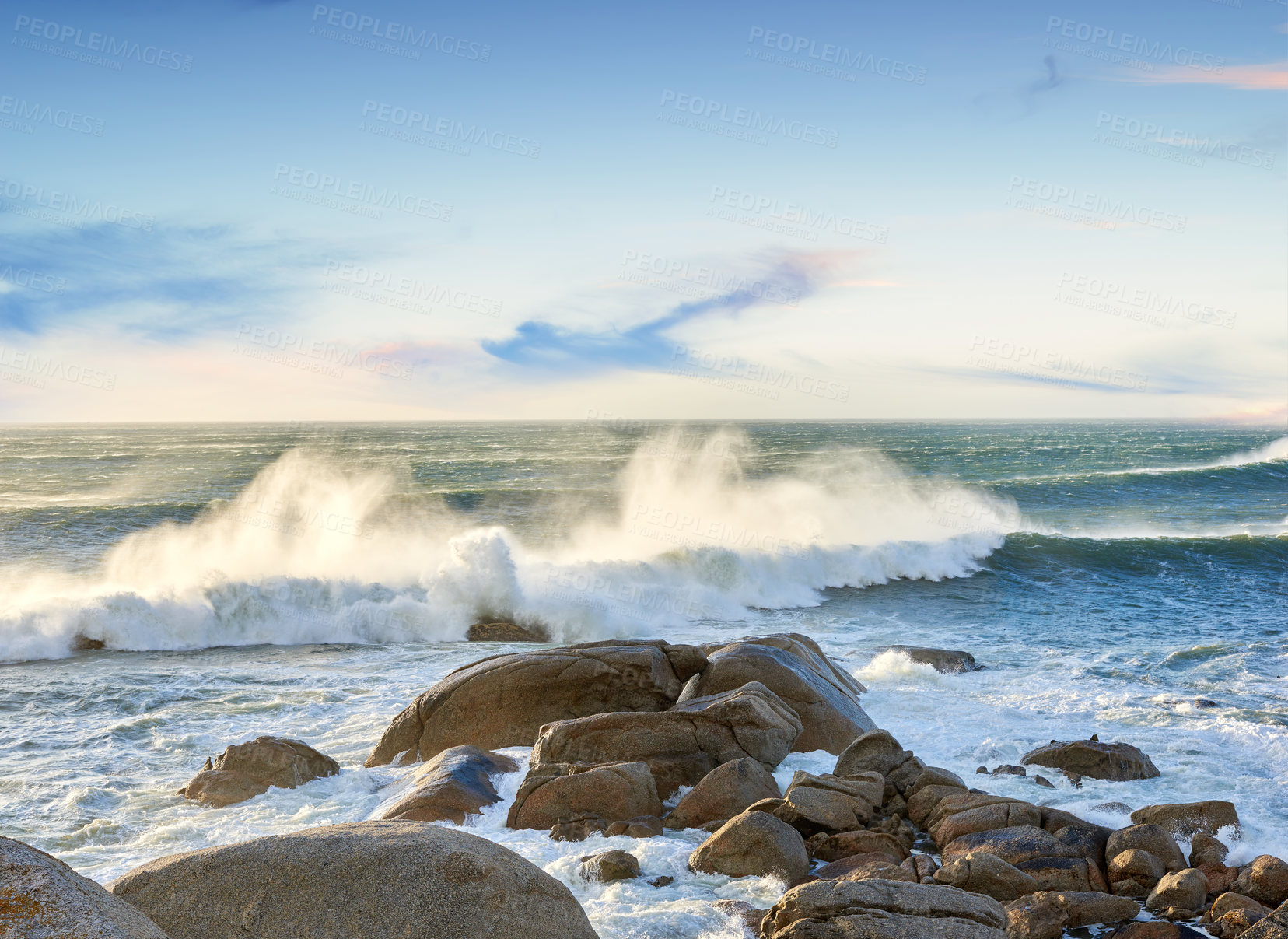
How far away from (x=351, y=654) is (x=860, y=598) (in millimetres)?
12897

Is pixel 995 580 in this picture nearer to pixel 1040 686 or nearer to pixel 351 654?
pixel 1040 686

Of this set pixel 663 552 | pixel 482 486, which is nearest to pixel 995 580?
pixel 663 552

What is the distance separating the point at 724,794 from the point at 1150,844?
11.9ft

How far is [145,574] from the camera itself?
71.8ft

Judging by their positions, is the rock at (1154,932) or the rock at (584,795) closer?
the rock at (1154,932)

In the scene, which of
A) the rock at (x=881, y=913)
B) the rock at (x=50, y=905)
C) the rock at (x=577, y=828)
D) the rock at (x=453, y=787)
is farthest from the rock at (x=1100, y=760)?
the rock at (x=50, y=905)

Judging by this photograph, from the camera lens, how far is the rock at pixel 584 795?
8.13 metres

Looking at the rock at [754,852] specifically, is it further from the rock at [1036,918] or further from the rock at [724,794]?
the rock at [1036,918]

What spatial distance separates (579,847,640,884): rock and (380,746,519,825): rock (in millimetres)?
1602

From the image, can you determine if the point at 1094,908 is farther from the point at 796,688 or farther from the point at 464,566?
the point at 464,566

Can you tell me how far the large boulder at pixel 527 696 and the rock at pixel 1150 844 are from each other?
5.21 meters

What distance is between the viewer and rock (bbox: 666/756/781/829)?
8.24 meters

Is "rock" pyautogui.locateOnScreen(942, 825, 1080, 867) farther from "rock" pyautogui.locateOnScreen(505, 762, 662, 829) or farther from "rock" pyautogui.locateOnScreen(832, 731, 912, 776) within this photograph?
"rock" pyautogui.locateOnScreen(505, 762, 662, 829)

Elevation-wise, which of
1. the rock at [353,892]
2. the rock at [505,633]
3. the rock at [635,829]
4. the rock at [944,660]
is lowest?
the rock at [505,633]
